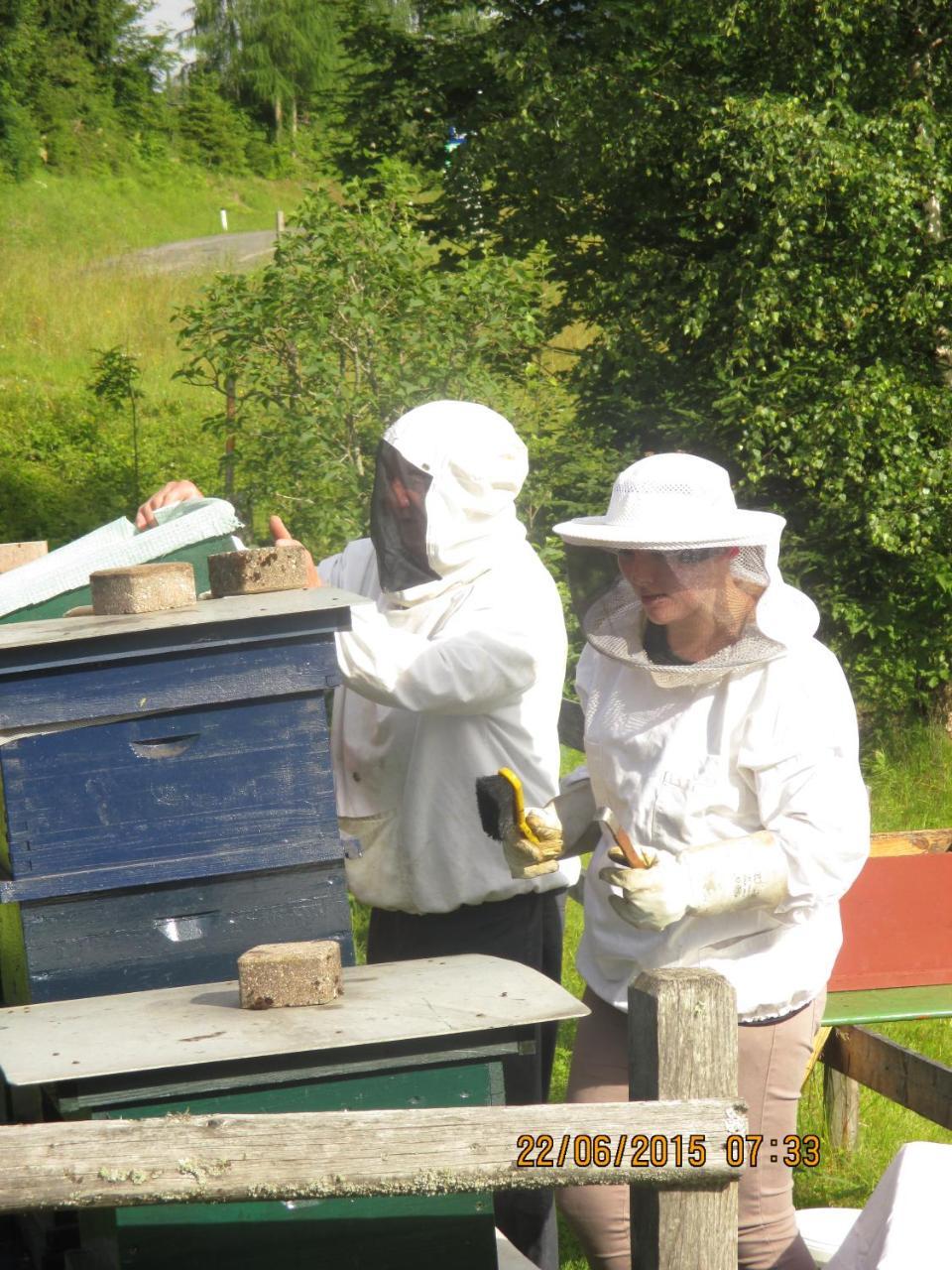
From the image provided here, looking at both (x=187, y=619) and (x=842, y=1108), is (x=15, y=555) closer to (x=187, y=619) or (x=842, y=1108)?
(x=187, y=619)

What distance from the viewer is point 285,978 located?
1843mm

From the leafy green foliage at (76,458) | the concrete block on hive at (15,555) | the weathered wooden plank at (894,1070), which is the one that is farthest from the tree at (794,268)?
the weathered wooden plank at (894,1070)

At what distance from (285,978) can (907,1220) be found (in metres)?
0.95

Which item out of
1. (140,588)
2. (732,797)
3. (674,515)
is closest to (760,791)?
(732,797)

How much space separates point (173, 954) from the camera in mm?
2166

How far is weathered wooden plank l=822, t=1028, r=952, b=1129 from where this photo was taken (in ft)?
9.20

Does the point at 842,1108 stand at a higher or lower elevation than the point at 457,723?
lower


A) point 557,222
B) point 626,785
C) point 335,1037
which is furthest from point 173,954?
point 557,222

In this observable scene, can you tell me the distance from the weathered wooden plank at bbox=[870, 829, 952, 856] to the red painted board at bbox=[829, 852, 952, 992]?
19 cm

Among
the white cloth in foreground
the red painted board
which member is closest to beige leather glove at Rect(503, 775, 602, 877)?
the white cloth in foreground

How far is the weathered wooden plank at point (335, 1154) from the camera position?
62.6 inches

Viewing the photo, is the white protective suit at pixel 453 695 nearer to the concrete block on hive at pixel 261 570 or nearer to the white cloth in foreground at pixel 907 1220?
the concrete block on hive at pixel 261 570

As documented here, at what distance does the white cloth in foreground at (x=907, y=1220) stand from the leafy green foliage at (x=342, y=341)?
154 inches

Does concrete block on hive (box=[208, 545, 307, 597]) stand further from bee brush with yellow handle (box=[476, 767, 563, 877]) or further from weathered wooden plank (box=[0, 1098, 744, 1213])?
weathered wooden plank (box=[0, 1098, 744, 1213])
